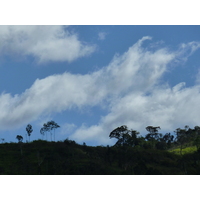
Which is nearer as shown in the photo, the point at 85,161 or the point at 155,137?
the point at 85,161

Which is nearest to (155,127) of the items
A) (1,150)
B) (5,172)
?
(1,150)

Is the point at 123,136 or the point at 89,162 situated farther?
the point at 123,136

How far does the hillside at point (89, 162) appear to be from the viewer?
51.2 metres

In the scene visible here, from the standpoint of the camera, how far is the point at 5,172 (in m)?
53.8

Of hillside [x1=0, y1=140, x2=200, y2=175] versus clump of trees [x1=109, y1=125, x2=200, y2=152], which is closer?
hillside [x1=0, y1=140, x2=200, y2=175]

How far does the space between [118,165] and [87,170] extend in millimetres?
9175

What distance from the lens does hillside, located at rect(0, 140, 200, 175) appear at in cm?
5119

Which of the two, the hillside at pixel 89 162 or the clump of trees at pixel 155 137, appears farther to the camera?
the clump of trees at pixel 155 137

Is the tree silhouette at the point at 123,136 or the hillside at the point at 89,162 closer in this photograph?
the hillside at the point at 89,162

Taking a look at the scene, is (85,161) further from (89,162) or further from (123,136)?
(123,136)

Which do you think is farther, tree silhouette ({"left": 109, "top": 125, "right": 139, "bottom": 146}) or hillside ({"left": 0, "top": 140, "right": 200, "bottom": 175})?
tree silhouette ({"left": 109, "top": 125, "right": 139, "bottom": 146})

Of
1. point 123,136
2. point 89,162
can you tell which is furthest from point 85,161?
point 123,136

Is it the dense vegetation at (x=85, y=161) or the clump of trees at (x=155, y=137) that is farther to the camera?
the clump of trees at (x=155, y=137)

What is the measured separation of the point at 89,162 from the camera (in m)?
55.7
